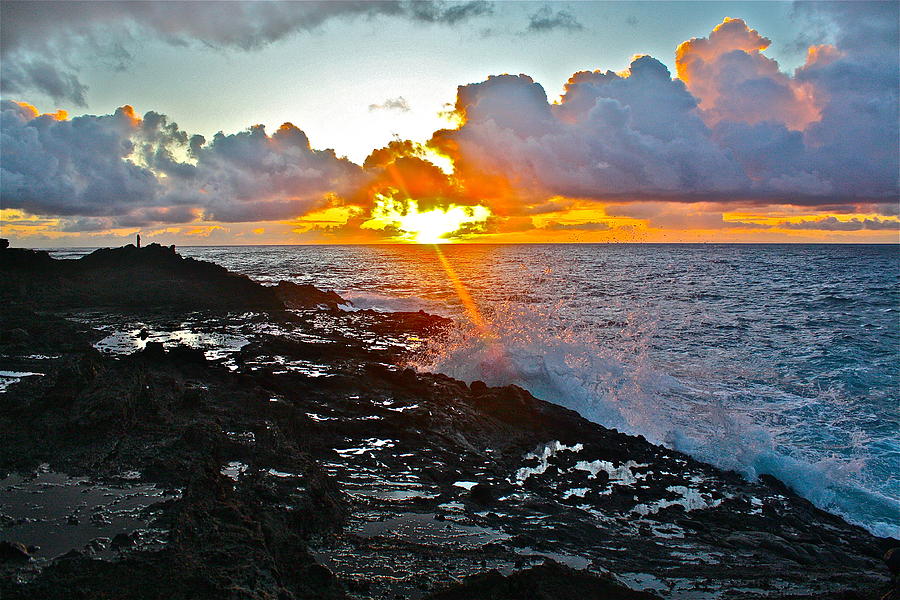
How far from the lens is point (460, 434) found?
34.4 ft

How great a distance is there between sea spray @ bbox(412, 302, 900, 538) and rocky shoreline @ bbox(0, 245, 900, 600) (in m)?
1.04

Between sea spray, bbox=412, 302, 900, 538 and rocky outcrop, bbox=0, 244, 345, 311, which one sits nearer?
sea spray, bbox=412, 302, 900, 538

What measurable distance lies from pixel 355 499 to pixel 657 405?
1032 cm

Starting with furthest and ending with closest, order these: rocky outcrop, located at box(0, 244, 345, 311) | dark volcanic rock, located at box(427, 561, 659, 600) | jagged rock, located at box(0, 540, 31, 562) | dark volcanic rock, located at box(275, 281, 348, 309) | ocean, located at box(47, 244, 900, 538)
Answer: dark volcanic rock, located at box(275, 281, 348, 309) < rocky outcrop, located at box(0, 244, 345, 311) < ocean, located at box(47, 244, 900, 538) < dark volcanic rock, located at box(427, 561, 659, 600) < jagged rock, located at box(0, 540, 31, 562)

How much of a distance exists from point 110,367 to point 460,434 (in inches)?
276

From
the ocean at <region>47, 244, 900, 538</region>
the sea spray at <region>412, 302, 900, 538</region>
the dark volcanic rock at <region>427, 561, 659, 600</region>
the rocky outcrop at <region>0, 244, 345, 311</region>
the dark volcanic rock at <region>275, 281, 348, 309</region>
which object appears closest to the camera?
the dark volcanic rock at <region>427, 561, 659, 600</region>

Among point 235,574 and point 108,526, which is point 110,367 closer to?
point 108,526

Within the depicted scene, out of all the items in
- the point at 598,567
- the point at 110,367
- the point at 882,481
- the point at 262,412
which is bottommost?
the point at 882,481

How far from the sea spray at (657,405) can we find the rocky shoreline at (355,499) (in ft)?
3.40

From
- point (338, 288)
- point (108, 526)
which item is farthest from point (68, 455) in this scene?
point (338, 288)

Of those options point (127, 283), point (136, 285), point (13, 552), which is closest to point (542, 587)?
point (13, 552)

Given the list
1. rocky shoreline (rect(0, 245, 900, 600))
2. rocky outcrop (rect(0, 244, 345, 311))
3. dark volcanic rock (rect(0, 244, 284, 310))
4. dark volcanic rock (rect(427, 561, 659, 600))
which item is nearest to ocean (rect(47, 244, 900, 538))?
rocky shoreline (rect(0, 245, 900, 600))

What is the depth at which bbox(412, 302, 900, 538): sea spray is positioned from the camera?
34.9 ft

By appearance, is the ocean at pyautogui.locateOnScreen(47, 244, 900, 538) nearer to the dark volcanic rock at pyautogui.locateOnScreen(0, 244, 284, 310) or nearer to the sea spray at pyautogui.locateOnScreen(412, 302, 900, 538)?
the sea spray at pyautogui.locateOnScreen(412, 302, 900, 538)
